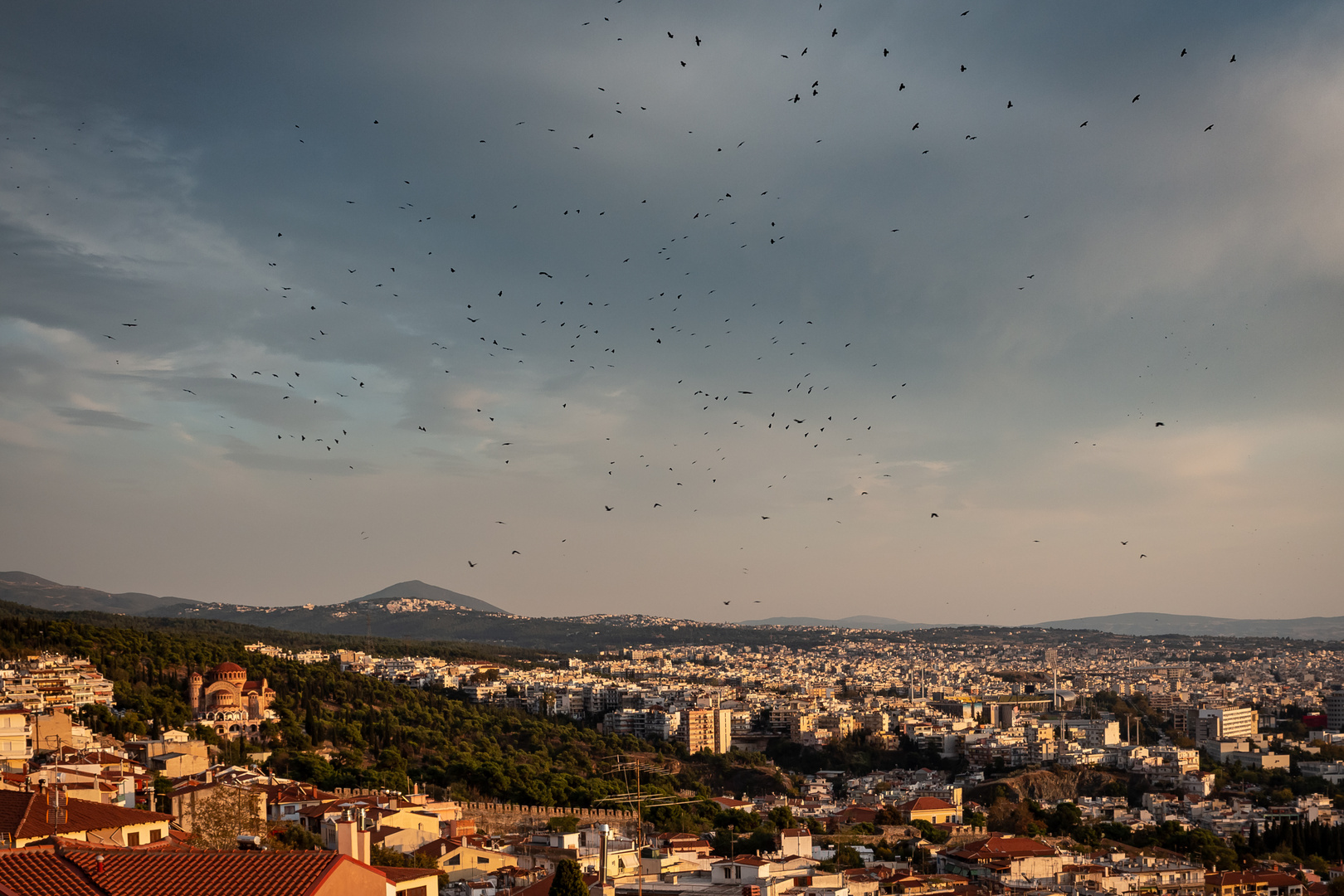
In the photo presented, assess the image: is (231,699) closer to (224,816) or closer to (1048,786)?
(224,816)

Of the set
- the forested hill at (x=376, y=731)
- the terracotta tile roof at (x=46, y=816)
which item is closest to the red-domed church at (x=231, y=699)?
the forested hill at (x=376, y=731)

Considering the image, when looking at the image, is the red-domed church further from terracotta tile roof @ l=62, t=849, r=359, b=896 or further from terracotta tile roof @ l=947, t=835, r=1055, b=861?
terracotta tile roof @ l=62, t=849, r=359, b=896

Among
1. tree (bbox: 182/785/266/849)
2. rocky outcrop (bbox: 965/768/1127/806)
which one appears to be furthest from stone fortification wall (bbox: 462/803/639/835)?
rocky outcrop (bbox: 965/768/1127/806)

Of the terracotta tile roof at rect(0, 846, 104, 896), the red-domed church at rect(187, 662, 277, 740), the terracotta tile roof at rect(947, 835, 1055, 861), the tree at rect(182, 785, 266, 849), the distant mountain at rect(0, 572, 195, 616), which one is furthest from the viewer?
the distant mountain at rect(0, 572, 195, 616)

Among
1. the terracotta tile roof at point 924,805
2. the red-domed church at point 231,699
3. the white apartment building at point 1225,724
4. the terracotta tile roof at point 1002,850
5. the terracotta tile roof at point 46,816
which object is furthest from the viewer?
the white apartment building at point 1225,724

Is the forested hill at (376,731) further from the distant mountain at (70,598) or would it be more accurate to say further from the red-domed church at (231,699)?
the distant mountain at (70,598)

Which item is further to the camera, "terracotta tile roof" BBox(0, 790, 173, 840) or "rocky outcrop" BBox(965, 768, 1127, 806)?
"rocky outcrop" BBox(965, 768, 1127, 806)

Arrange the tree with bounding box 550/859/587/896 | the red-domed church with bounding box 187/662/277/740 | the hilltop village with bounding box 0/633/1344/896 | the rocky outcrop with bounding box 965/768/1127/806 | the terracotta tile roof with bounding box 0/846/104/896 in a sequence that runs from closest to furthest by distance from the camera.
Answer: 1. the terracotta tile roof with bounding box 0/846/104/896
2. the tree with bounding box 550/859/587/896
3. the hilltop village with bounding box 0/633/1344/896
4. the red-domed church with bounding box 187/662/277/740
5. the rocky outcrop with bounding box 965/768/1127/806
